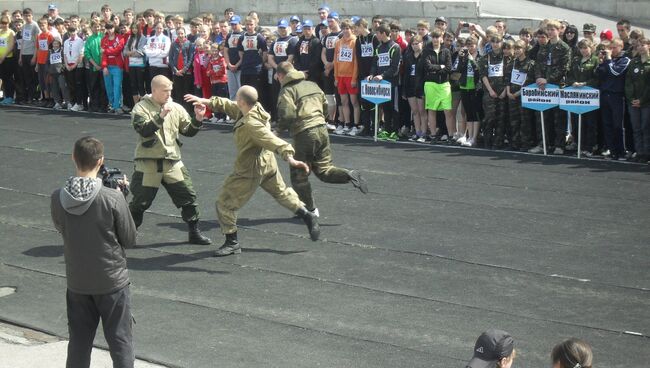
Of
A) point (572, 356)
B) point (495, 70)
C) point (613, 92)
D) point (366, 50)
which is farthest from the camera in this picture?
point (366, 50)

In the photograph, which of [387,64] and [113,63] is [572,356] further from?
[113,63]

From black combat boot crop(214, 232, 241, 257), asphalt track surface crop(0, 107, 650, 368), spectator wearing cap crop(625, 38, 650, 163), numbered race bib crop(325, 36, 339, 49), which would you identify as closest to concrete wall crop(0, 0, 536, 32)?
numbered race bib crop(325, 36, 339, 49)

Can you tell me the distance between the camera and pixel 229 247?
1138 centimetres

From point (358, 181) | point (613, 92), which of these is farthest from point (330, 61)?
point (358, 181)

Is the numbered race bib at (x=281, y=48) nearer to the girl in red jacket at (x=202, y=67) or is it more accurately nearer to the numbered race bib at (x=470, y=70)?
the girl in red jacket at (x=202, y=67)

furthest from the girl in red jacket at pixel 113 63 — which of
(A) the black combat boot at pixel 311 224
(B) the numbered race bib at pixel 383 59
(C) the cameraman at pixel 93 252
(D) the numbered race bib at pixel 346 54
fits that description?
(C) the cameraman at pixel 93 252

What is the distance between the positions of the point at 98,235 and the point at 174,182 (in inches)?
175

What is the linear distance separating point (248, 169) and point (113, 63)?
443 inches

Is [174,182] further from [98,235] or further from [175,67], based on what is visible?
[175,67]

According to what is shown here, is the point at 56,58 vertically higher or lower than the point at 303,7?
lower

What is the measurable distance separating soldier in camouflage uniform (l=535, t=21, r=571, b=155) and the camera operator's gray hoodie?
1058cm

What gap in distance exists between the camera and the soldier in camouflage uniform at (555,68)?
650 inches

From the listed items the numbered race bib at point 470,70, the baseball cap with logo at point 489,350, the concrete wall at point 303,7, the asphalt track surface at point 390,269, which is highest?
the concrete wall at point 303,7

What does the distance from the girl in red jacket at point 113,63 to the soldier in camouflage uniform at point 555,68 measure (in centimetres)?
882
